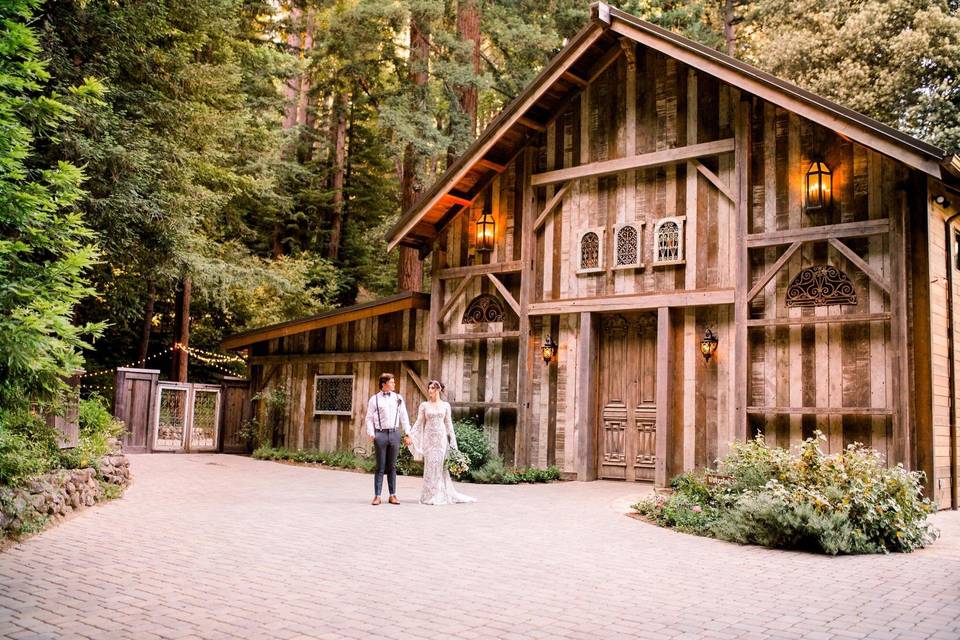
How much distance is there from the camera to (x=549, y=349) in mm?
14586

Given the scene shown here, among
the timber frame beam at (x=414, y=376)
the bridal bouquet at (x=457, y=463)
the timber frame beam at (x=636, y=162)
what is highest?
the timber frame beam at (x=636, y=162)

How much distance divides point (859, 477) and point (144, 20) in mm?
13050

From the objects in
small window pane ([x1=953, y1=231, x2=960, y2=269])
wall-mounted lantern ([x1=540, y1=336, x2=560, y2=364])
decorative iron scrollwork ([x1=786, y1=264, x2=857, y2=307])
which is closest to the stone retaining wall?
wall-mounted lantern ([x1=540, y1=336, x2=560, y2=364])

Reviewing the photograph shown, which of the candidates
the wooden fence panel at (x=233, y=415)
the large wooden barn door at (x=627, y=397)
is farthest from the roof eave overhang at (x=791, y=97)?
the wooden fence panel at (x=233, y=415)

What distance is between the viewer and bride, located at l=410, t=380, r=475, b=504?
11094 millimetres

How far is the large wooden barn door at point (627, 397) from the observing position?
1385cm

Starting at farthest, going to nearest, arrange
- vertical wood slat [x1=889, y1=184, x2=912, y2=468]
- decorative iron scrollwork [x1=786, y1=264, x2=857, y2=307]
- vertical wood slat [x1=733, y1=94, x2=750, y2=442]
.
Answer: vertical wood slat [x1=733, y1=94, x2=750, y2=442]
decorative iron scrollwork [x1=786, y1=264, x2=857, y2=307]
vertical wood slat [x1=889, y1=184, x2=912, y2=468]

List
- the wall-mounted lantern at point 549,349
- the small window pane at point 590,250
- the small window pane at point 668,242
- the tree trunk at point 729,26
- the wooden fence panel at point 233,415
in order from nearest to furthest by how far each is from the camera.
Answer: the small window pane at point 668,242, the small window pane at point 590,250, the wall-mounted lantern at point 549,349, the wooden fence panel at point 233,415, the tree trunk at point 729,26

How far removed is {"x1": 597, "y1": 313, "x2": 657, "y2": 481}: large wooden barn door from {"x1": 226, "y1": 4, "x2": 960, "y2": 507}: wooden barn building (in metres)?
0.03

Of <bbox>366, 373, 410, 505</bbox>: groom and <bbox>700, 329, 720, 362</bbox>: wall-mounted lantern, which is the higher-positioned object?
<bbox>700, 329, 720, 362</bbox>: wall-mounted lantern

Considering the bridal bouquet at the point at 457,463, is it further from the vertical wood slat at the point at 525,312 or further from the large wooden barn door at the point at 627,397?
the large wooden barn door at the point at 627,397

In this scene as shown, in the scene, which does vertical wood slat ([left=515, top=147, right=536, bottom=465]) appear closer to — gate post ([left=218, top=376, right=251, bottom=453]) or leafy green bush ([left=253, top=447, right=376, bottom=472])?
leafy green bush ([left=253, top=447, right=376, bottom=472])

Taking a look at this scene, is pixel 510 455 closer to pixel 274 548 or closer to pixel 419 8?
pixel 274 548

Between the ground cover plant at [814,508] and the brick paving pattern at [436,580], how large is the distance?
0.29 meters
